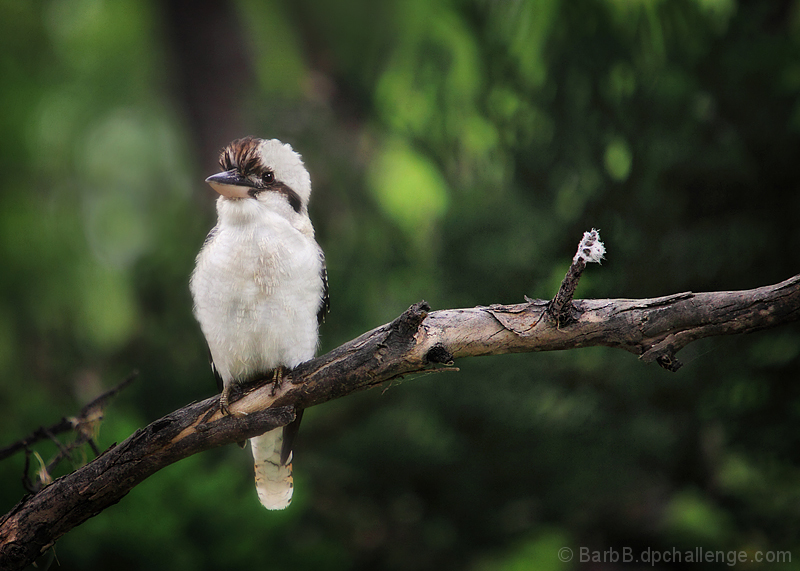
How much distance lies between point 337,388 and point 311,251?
14.2 inches

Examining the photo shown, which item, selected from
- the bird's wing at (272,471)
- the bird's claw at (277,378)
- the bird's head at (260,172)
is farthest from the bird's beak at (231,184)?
the bird's wing at (272,471)

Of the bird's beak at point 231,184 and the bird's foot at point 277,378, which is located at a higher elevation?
the bird's beak at point 231,184

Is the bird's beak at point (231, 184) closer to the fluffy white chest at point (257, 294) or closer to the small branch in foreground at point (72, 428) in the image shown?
the fluffy white chest at point (257, 294)

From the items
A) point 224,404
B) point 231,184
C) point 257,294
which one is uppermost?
point 231,184

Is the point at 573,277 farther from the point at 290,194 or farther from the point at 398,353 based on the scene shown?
the point at 290,194

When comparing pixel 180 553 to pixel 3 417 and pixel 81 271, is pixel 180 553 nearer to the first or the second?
pixel 3 417

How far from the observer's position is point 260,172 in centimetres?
132

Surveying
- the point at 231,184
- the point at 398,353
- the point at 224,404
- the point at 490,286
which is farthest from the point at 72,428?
the point at 490,286

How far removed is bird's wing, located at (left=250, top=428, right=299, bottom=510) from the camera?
1535mm

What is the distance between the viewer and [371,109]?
2.67 meters

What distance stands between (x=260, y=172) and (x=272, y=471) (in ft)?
2.37

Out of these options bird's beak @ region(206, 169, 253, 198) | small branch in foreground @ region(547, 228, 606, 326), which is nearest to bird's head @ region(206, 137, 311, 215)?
bird's beak @ region(206, 169, 253, 198)

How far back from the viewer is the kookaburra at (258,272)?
1.26 m

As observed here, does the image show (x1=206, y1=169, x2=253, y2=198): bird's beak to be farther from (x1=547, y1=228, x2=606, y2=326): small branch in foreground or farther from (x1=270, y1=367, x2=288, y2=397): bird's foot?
(x1=547, y1=228, x2=606, y2=326): small branch in foreground
